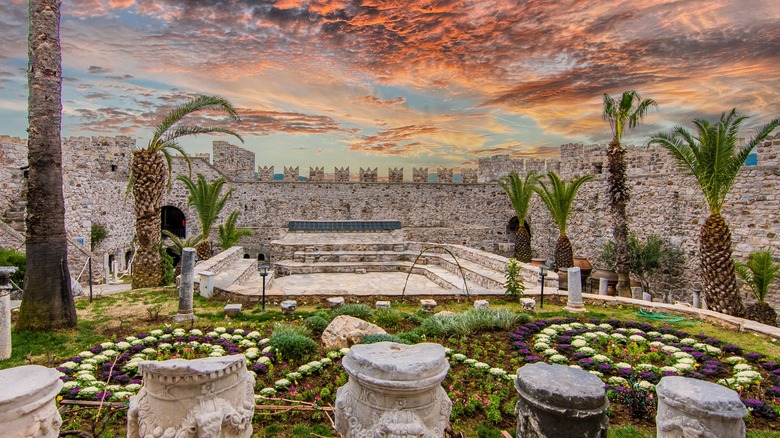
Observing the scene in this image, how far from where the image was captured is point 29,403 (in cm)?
308

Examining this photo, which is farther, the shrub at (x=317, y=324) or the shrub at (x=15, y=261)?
the shrub at (x=15, y=261)

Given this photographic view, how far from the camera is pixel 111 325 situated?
823 cm

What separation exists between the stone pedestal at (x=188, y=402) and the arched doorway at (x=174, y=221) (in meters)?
24.7

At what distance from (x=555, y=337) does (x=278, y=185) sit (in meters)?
19.3

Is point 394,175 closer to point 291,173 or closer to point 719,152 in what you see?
point 291,173

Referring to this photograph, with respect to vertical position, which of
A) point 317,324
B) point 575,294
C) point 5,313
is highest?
point 5,313

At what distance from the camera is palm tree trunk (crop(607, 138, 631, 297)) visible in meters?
13.6

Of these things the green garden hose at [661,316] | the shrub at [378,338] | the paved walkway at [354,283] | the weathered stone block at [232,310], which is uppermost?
the shrub at [378,338]

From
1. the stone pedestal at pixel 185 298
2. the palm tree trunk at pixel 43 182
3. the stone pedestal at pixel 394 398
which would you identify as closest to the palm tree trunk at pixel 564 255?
the stone pedestal at pixel 185 298

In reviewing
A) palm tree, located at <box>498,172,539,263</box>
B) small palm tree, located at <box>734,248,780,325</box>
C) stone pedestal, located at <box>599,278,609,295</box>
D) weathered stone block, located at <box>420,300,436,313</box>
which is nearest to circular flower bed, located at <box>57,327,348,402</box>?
weathered stone block, located at <box>420,300,436,313</box>

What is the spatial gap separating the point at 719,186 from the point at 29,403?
12269mm

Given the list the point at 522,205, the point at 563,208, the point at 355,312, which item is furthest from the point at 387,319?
the point at 522,205

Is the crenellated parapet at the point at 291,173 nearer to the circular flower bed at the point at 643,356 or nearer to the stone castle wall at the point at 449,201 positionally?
the stone castle wall at the point at 449,201

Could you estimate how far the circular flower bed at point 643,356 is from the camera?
5625 millimetres
